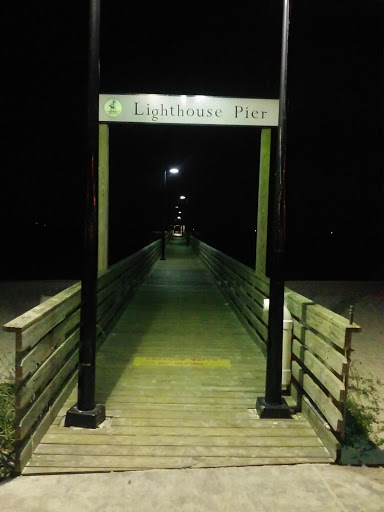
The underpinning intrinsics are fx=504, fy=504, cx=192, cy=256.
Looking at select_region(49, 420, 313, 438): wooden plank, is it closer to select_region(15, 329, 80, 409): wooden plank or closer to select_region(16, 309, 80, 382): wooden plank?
select_region(15, 329, 80, 409): wooden plank

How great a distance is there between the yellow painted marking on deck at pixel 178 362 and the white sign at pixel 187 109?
362 centimetres

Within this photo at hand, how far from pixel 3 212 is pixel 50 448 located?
90906mm

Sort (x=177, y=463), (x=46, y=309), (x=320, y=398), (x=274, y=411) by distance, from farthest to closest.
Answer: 1. (x=274, y=411)
2. (x=320, y=398)
3. (x=46, y=309)
4. (x=177, y=463)

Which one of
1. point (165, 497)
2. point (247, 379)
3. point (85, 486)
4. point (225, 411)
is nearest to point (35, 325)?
point (85, 486)

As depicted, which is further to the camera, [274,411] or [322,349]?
[274,411]

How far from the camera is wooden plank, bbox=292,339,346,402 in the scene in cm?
405

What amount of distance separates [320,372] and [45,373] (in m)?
2.41

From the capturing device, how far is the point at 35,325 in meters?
3.98

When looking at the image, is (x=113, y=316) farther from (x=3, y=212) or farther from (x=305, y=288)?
(x=3, y=212)

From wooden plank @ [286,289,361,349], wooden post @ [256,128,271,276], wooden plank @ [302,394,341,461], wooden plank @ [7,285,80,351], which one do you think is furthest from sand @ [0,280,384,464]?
wooden post @ [256,128,271,276]

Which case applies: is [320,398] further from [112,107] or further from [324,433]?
[112,107]

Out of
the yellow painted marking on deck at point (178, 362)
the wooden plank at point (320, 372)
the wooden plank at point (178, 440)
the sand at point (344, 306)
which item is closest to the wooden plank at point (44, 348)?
the wooden plank at point (178, 440)

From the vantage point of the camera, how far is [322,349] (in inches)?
178

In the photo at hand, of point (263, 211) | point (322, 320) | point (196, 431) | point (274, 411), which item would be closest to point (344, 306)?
point (263, 211)
